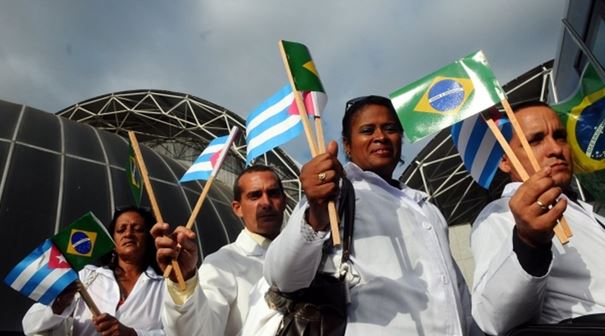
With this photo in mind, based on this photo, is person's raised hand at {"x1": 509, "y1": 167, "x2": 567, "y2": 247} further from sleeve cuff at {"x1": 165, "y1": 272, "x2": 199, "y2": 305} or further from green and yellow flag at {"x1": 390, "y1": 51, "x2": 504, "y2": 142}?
sleeve cuff at {"x1": 165, "y1": 272, "x2": 199, "y2": 305}

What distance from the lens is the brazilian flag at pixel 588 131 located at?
3.55 m

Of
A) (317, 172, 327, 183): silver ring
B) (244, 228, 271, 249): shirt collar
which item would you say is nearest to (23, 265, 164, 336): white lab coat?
(244, 228, 271, 249): shirt collar

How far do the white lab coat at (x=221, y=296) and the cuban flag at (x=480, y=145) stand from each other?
4.54 ft

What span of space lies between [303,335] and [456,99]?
119cm

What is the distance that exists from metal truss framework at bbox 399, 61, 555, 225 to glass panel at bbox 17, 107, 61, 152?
44.8 ft

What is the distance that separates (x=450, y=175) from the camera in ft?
76.1

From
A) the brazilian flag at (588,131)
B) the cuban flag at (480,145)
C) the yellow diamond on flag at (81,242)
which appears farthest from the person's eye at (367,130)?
the yellow diamond on flag at (81,242)

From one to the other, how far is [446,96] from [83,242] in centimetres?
290

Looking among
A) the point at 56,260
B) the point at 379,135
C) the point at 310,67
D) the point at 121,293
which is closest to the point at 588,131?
the point at 379,135

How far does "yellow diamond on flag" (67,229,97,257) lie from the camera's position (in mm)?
3854

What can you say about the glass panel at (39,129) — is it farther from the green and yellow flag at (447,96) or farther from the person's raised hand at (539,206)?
the person's raised hand at (539,206)

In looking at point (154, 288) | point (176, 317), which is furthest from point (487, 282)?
point (154, 288)

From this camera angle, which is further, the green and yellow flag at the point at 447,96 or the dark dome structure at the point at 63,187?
the dark dome structure at the point at 63,187

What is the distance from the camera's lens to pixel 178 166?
535 inches
